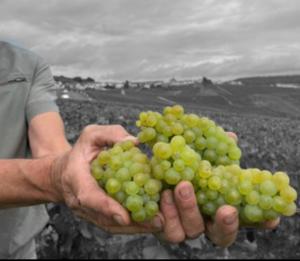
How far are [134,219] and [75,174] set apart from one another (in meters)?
0.31

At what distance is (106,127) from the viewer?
2336mm

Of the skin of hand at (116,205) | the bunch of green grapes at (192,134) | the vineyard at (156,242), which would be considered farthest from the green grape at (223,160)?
the vineyard at (156,242)

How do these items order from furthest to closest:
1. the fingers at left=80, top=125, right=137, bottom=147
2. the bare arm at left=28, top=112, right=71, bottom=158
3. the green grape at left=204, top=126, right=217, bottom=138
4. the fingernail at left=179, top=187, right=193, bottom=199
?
the bare arm at left=28, top=112, right=71, bottom=158 → the fingers at left=80, top=125, right=137, bottom=147 → the green grape at left=204, top=126, right=217, bottom=138 → the fingernail at left=179, top=187, right=193, bottom=199

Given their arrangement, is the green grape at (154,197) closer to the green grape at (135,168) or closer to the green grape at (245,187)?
the green grape at (135,168)

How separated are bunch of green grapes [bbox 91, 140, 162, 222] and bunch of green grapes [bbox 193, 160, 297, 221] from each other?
0.54 feet

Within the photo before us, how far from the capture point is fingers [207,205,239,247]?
202 centimetres

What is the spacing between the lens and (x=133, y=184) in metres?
2.01

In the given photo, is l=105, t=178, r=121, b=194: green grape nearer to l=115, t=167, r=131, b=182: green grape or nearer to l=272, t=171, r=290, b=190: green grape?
l=115, t=167, r=131, b=182: green grape

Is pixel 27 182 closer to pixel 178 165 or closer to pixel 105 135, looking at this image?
pixel 105 135

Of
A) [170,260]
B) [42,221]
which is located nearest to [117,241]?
[170,260]

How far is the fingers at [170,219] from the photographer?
81.4 inches

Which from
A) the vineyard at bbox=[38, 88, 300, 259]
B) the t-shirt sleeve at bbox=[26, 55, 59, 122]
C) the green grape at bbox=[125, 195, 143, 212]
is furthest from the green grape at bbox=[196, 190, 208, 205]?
the vineyard at bbox=[38, 88, 300, 259]

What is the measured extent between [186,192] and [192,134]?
26 cm

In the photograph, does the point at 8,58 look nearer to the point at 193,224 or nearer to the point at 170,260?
the point at 193,224
